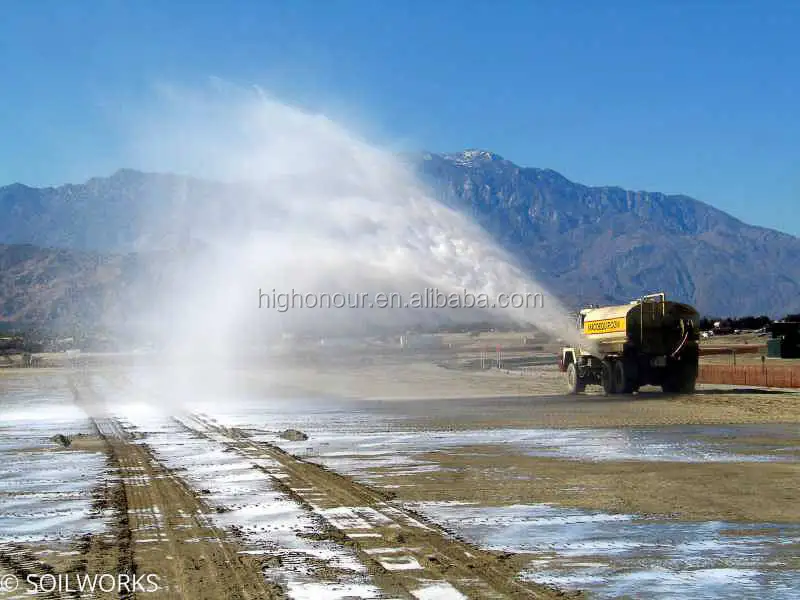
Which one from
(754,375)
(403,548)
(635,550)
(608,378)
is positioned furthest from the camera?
(754,375)

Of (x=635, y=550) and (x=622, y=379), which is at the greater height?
(x=622, y=379)

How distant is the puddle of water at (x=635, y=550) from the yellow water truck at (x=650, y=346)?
26754mm

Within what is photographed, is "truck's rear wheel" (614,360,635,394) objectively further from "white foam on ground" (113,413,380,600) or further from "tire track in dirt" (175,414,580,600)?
"tire track in dirt" (175,414,580,600)

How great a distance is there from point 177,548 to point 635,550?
16.1ft

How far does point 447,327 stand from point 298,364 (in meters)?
95.4

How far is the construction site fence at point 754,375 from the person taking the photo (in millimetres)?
43681

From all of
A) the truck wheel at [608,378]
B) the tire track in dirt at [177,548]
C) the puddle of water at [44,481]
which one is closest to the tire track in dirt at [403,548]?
the tire track in dirt at [177,548]

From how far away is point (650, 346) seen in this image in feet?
133

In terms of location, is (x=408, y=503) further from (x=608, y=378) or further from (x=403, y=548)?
(x=608, y=378)

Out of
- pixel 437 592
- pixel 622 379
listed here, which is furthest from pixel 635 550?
pixel 622 379

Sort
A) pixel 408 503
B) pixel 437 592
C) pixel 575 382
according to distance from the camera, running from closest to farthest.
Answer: pixel 437 592, pixel 408 503, pixel 575 382

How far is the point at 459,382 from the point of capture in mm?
55812

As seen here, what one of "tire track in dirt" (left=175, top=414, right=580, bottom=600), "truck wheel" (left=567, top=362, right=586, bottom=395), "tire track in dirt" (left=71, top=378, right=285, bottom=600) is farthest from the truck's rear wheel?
"tire track in dirt" (left=71, top=378, right=285, bottom=600)

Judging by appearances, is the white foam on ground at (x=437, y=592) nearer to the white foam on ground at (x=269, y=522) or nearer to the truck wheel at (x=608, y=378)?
the white foam on ground at (x=269, y=522)
